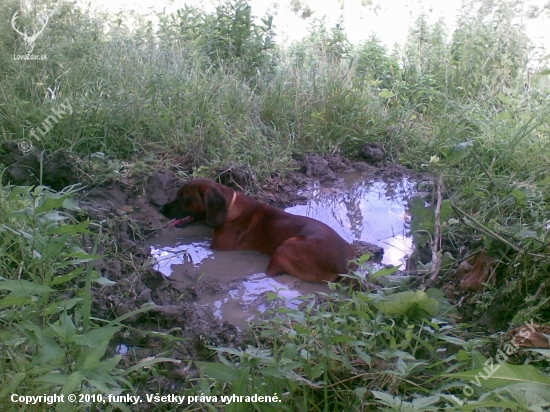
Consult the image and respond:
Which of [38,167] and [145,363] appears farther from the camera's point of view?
[38,167]

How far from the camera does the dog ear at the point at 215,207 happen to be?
5.02m

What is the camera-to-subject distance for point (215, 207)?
16.5 feet

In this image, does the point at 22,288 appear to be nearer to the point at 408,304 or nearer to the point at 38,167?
the point at 408,304

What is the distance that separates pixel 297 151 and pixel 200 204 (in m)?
1.92

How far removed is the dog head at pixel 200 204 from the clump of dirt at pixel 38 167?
3.03 feet

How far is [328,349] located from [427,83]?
6.38 meters

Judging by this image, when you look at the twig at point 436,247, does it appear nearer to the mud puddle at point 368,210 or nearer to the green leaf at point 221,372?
the mud puddle at point 368,210

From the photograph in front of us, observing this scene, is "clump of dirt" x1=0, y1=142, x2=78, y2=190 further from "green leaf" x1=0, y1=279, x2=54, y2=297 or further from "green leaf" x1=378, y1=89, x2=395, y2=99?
"green leaf" x1=378, y1=89, x2=395, y2=99

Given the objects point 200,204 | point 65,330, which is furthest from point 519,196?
point 65,330

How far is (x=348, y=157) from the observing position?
6961 mm

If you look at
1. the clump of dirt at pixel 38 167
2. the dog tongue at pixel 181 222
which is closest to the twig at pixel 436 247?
the dog tongue at pixel 181 222

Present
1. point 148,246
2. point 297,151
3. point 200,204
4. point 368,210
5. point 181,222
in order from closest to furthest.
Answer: point 148,246 < point 200,204 < point 181,222 < point 368,210 < point 297,151

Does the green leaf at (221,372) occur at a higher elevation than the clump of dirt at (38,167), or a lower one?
lower

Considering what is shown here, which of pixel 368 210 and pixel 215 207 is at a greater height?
pixel 215 207
